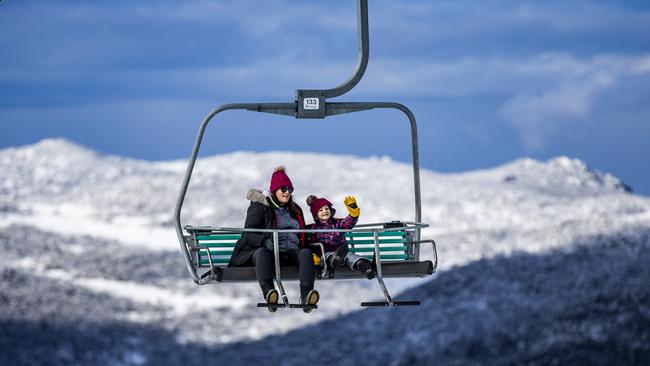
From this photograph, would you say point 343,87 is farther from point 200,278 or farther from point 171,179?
point 171,179

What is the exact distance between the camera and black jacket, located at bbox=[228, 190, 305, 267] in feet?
21.4

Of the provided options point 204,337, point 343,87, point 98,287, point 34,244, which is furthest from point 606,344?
point 343,87

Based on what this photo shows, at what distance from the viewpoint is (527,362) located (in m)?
26.8

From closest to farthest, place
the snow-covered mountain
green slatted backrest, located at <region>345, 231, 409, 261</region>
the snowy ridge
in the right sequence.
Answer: green slatted backrest, located at <region>345, 231, 409, 261</region>
the snow-covered mountain
the snowy ridge

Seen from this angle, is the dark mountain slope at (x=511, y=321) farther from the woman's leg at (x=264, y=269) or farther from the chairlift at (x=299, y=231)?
the woman's leg at (x=264, y=269)

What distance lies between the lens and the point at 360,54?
6574mm

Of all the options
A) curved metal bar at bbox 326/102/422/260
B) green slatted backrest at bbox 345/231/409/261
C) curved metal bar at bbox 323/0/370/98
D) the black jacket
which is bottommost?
green slatted backrest at bbox 345/231/409/261

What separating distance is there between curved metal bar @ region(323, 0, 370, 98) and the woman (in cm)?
55

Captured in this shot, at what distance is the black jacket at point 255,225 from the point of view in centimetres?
654

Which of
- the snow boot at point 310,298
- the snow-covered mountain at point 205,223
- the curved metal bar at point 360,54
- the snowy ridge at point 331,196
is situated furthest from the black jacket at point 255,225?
the snowy ridge at point 331,196

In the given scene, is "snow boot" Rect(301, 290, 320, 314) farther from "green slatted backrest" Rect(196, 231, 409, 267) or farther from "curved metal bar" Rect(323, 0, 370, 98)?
"curved metal bar" Rect(323, 0, 370, 98)

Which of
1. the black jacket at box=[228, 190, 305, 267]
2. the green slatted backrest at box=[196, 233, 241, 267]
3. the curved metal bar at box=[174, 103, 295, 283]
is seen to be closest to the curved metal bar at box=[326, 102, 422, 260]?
the curved metal bar at box=[174, 103, 295, 283]

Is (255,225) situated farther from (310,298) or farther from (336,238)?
(310,298)

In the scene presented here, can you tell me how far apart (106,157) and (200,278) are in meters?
31.5
